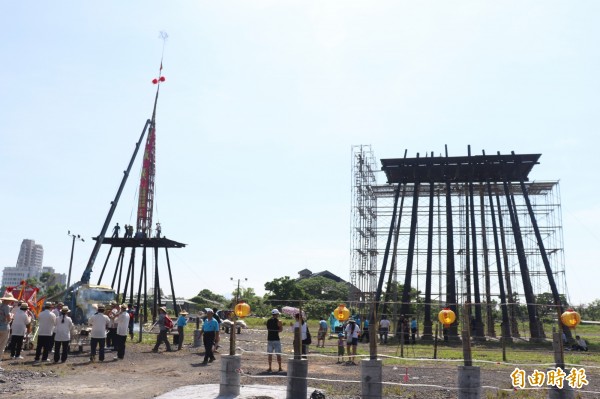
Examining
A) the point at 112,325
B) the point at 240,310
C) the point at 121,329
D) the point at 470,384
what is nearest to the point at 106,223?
the point at 112,325

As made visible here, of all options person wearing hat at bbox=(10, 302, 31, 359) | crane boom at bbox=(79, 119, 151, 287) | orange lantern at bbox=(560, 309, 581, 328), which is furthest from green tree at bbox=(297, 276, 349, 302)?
orange lantern at bbox=(560, 309, 581, 328)

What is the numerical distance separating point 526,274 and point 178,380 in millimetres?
24562

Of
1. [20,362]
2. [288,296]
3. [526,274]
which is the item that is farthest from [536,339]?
[288,296]

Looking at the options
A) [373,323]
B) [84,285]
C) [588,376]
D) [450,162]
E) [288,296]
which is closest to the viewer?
[373,323]

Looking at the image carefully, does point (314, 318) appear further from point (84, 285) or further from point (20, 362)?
point (20, 362)

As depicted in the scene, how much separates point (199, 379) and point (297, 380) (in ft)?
12.7

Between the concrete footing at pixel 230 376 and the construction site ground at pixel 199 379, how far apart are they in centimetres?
20

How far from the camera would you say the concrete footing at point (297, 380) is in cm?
999

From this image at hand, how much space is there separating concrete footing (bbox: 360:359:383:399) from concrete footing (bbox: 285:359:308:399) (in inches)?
44.7

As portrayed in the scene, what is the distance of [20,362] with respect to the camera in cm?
1495

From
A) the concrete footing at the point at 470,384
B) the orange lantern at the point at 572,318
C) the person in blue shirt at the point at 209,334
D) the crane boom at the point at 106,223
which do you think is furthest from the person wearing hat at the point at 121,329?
the crane boom at the point at 106,223

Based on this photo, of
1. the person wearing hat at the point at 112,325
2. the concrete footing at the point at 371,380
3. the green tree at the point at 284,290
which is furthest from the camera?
the green tree at the point at 284,290

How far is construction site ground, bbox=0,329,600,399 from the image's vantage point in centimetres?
1095

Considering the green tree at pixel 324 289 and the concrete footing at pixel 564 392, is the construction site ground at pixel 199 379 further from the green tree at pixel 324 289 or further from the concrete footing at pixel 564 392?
the green tree at pixel 324 289
